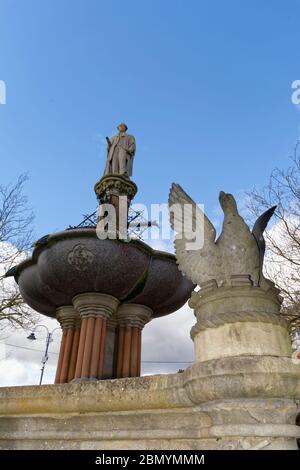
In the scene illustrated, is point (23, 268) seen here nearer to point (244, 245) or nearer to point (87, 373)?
point (87, 373)

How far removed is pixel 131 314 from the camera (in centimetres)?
818

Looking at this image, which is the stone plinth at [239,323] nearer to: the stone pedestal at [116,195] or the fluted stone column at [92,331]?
the fluted stone column at [92,331]

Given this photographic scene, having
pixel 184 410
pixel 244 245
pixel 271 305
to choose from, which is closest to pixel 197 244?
pixel 244 245

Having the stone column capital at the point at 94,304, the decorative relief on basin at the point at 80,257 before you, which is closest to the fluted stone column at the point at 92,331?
the stone column capital at the point at 94,304

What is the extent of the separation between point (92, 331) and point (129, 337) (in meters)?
1.15

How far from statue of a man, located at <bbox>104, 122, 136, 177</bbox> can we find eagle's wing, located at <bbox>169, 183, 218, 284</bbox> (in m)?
6.53

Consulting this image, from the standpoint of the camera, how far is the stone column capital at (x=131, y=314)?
815 cm

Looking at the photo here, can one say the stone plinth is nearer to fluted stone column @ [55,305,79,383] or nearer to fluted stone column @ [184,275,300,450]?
fluted stone column @ [184,275,300,450]

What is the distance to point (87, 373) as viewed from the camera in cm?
687

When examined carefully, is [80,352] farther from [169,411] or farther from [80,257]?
[169,411]

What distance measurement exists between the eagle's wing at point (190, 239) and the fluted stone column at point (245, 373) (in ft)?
1.05

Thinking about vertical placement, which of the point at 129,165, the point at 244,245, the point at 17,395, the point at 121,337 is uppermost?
the point at 129,165

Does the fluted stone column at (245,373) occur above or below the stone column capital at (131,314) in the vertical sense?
below

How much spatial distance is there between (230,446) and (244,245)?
132 centimetres
